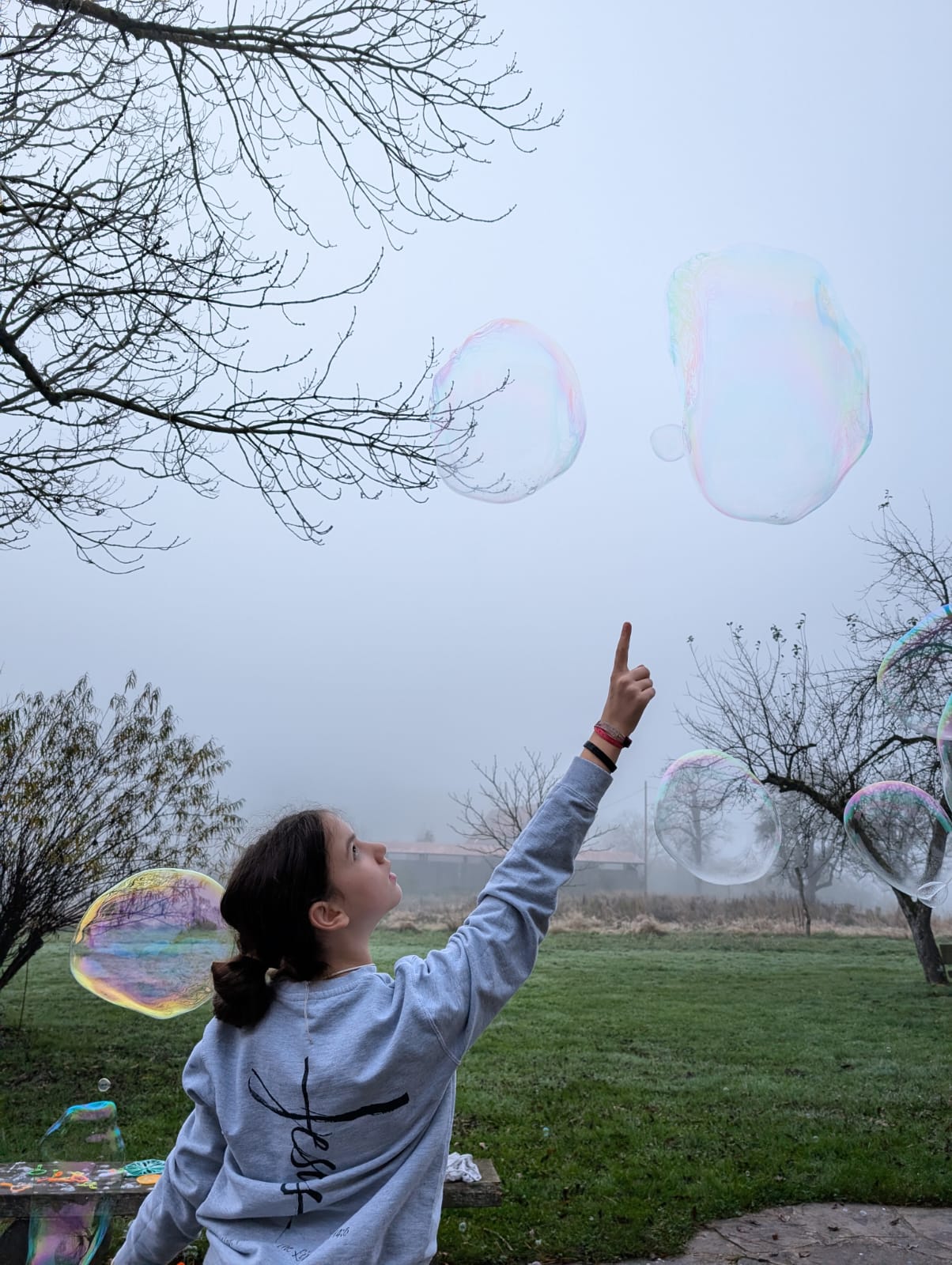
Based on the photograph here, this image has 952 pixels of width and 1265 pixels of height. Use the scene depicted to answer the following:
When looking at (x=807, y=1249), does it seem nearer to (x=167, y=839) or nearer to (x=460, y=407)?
(x=460, y=407)

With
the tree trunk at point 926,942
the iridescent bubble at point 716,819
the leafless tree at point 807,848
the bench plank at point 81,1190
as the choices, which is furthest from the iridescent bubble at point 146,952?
the tree trunk at point 926,942

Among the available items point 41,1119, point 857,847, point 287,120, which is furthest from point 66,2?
point 41,1119

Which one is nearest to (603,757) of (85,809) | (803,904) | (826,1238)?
(826,1238)

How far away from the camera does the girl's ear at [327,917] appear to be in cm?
132

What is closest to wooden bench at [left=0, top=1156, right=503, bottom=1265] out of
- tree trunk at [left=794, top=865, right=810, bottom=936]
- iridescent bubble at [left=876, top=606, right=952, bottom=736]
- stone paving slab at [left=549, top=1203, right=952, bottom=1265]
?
stone paving slab at [left=549, top=1203, right=952, bottom=1265]

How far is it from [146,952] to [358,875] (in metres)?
2.95

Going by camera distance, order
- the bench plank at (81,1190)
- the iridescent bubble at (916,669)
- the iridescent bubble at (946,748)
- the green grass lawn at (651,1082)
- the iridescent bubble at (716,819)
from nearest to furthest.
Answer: the bench plank at (81,1190) < the iridescent bubble at (946,748) < the iridescent bubble at (916,669) < the green grass lawn at (651,1082) < the iridescent bubble at (716,819)

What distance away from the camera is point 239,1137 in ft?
4.12

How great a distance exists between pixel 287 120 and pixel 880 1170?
6.23m

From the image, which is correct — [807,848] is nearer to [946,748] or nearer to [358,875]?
[946,748]

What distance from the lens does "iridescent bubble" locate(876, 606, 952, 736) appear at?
190 inches

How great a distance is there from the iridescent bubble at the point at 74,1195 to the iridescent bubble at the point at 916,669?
372cm

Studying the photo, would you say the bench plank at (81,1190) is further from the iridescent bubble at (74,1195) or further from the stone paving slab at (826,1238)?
the stone paving slab at (826,1238)

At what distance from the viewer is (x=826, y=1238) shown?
458cm
